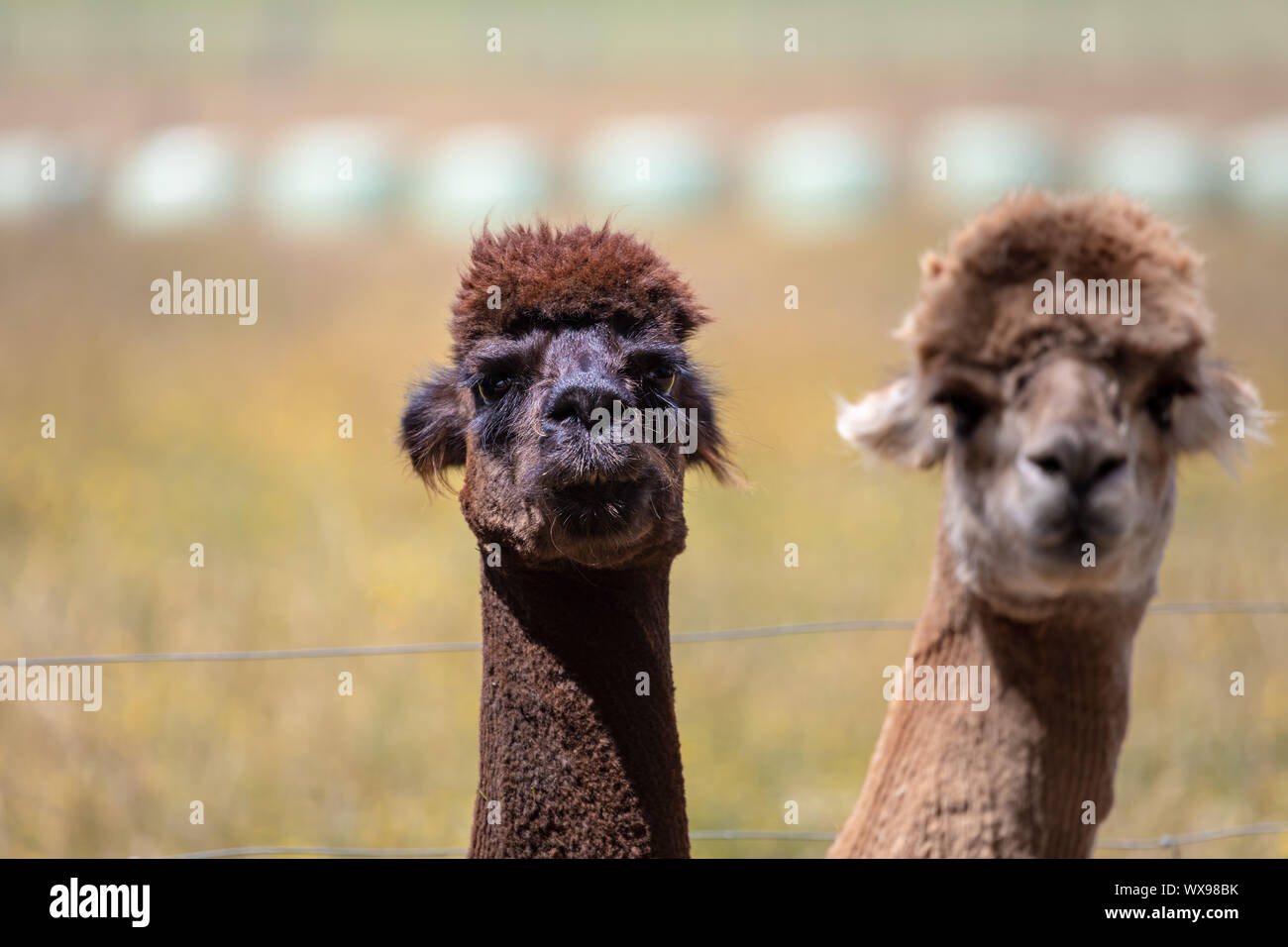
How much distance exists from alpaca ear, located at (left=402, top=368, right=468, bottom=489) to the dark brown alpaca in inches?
4.7

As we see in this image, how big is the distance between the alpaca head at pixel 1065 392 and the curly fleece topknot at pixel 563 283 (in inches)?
29.2

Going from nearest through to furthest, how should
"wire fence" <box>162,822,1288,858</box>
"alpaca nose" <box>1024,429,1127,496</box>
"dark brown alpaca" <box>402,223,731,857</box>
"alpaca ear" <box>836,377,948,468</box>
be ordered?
"alpaca nose" <box>1024,429,1127,496</box>, "dark brown alpaca" <box>402,223,731,857</box>, "alpaca ear" <box>836,377,948,468</box>, "wire fence" <box>162,822,1288,858</box>

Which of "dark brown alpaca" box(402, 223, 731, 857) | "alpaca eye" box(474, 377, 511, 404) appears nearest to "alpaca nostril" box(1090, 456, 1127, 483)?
"dark brown alpaca" box(402, 223, 731, 857)

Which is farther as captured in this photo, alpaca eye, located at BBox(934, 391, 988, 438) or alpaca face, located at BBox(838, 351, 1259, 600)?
alpaca eye, located at BBox(934, 391, 988, 438)

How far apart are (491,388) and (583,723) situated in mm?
942

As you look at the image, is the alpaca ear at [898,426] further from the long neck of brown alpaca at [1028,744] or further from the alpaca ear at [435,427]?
the alpaca ear at [435,427]

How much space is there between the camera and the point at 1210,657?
24.7 feet

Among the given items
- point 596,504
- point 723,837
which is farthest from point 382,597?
point 596,504

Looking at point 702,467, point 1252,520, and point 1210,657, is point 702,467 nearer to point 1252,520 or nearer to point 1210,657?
point 1210,657

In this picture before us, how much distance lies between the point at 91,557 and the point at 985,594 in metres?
7.99

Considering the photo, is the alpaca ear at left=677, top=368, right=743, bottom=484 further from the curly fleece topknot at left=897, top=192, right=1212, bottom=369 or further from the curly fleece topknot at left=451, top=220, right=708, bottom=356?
the curly fleece topknot at left=897, top=192, right=1212, bottom=369

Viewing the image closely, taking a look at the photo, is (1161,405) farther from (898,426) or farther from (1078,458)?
(898,426)

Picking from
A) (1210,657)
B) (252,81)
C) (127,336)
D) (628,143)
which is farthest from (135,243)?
(1210,657)

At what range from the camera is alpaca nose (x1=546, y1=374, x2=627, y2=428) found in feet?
11.2
